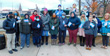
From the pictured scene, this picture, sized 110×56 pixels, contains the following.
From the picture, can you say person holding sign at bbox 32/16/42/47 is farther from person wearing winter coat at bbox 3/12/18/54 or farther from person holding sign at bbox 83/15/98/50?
person holding sign at bbox 83/15/98/50

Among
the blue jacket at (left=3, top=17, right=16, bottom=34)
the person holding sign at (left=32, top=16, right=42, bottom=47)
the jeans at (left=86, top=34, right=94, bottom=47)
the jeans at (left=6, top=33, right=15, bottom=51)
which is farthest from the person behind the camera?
the person holding sign at (left=32, top=16, right=42, bottom=47)

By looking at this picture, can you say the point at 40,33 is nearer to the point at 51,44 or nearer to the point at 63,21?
the point at 51,44

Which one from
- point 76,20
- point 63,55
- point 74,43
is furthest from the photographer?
point 74,43

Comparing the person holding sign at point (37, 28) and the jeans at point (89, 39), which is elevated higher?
the person holding sign at point (37, 28)

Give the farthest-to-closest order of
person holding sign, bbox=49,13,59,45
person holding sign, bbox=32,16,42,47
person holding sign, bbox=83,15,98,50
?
person holding sign, bbox=49,13,59,45
person holding sign, bbox=32,16,42,47
person holding sign, bbox=83,15,98,50

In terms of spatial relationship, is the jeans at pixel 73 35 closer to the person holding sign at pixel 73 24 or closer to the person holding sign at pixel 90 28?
the person holding sign at pixel 73 24

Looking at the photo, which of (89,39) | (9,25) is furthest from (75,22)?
(9,25)

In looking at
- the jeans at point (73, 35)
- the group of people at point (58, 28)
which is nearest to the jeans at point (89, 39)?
the group of people at point (58, 28)

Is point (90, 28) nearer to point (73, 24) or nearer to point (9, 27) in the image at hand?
point (73, 24)

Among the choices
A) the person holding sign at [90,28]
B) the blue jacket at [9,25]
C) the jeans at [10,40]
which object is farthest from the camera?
the person holding sign at [90,28]

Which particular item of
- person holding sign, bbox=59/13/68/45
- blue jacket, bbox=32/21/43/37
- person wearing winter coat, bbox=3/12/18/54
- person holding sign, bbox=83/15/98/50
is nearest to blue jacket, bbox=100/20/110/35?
person holding sign, bbox=83/15/98/50

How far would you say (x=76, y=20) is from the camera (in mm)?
5418

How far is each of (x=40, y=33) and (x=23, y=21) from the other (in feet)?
3.51

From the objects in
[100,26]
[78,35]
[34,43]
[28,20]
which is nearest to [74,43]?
[78,35]
